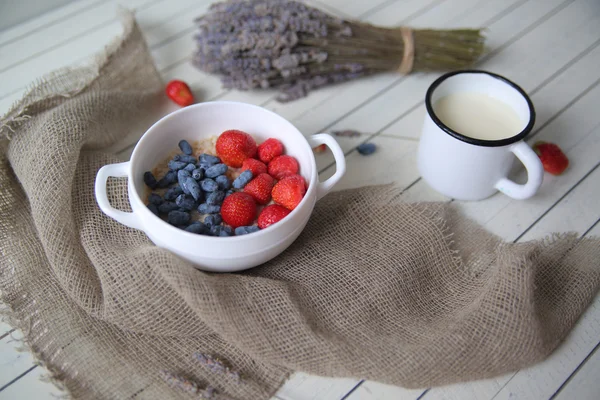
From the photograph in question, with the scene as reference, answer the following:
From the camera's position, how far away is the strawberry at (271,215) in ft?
3.18

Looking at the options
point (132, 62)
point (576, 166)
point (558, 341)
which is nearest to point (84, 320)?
point (132, 62)

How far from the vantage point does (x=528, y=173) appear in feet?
3.58

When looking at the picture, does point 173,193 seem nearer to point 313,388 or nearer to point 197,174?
point 197,174

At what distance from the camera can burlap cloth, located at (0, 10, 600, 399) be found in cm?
93

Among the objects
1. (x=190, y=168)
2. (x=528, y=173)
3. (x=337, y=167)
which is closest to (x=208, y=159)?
(x=190, y=168)

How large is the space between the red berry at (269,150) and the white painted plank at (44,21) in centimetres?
84

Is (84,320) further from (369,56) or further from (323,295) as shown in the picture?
(369,56)

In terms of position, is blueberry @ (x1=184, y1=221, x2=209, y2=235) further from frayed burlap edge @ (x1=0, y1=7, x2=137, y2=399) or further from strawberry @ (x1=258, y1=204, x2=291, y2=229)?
frayed burlap edge @ (x1=0, y1=7, x2=137, y2=399)

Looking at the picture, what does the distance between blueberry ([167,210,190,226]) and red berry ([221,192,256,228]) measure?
69 millimetres

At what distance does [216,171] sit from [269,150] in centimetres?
12

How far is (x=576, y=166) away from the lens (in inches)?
50.3

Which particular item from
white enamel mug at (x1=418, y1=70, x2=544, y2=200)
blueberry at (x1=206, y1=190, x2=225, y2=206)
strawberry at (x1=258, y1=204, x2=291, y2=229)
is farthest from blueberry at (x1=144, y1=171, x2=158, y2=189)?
white enamel mug at (x1=418, y1=70, x2=544, y2=200)

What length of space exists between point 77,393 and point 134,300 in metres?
0.17

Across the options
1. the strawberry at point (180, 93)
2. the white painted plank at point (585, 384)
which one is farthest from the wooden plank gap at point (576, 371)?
the strawberry at point (180, 93)
